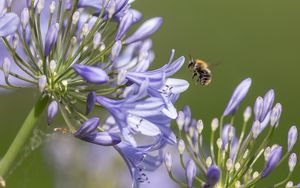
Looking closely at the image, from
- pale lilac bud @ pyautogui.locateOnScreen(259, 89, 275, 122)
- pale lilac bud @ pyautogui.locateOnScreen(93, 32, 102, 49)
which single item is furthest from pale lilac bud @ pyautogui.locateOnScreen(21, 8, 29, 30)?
pale lilac bud @ pyautogui.locateOnScreen(259, 89, 275, 122)

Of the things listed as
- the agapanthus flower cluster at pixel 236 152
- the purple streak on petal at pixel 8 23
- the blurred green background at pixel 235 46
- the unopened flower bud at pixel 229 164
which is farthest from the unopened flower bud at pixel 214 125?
the blurred green background at pixel 235 46

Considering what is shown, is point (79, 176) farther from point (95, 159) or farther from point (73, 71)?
point (73, 71)

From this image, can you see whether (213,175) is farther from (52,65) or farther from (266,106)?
(52,65)

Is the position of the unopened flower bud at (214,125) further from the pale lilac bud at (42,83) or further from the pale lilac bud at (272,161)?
the pale lilac bud at (42,83)

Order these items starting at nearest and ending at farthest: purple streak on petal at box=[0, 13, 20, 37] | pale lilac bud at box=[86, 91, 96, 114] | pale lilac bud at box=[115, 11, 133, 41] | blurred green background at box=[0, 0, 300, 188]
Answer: purple streak on petal at box=[0, 13, 20, 37] → pale lilac bud at box=[86, 91, 96, 114] → pale lilac bud at box=[115, 11, 133, 41] → blurred green background at box=[0, 0, 300, 188]

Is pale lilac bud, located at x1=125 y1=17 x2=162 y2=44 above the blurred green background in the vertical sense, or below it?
above

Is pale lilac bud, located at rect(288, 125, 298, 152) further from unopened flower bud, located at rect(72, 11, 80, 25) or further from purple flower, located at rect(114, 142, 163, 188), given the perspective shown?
unopened flower bud, located at rect(72, 11, 80, 25)

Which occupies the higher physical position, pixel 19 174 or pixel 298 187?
pixel 298 187

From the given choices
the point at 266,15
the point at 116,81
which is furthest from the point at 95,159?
the point at 266,15
